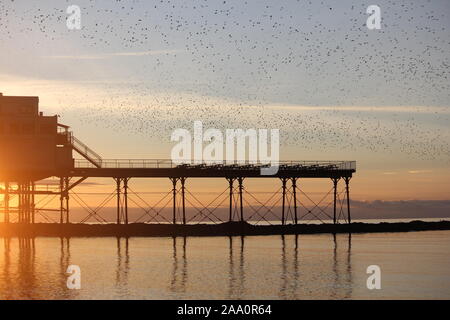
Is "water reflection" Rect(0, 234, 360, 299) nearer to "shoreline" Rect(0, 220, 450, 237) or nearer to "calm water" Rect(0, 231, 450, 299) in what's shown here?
"calm water" Rect(0, 231, 450, 299)

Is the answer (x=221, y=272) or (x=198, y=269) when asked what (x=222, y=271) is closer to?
(x=221, y=272)

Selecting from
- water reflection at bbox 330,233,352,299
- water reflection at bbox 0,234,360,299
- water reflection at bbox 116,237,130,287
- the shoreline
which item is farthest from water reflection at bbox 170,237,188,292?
the shoreline

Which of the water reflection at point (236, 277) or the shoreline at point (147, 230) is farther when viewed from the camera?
the shoreline at point (147, 230)

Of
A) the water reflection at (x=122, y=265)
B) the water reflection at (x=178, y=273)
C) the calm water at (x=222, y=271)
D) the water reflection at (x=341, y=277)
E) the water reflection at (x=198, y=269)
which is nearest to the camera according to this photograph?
the water reflection at (x=341, y=277)

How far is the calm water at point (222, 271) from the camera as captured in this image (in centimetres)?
5316

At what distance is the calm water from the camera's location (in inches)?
2093

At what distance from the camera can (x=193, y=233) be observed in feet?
332

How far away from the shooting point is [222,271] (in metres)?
65.4

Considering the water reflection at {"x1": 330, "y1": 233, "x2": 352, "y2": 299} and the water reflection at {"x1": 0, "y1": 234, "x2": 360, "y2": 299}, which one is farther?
the water reflection at {"x1": 0, "y1": 234, "x2": 360, "y2": 299}

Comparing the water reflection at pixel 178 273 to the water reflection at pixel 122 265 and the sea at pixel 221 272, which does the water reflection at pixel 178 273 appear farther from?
the water reflection at pixel 122 265

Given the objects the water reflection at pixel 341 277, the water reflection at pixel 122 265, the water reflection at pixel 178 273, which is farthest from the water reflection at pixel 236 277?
the water reflection at pixel 122 265

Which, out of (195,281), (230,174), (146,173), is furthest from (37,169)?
(195,281)

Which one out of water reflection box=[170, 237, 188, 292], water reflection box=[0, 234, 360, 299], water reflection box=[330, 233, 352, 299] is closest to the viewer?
water reflection box=[330, 233, 352, 299]
